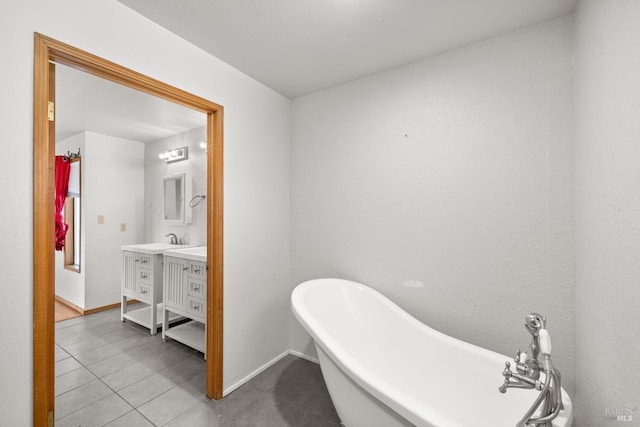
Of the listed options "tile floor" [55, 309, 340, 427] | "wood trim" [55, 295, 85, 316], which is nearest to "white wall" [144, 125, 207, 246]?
"wood trim" [55, 295, 85, 316]

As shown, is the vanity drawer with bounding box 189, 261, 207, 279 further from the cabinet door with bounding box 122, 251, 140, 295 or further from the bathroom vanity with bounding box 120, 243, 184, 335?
the cabinet door with bounding box 122, 251, 140, 295

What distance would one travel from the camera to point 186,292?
8.22ft

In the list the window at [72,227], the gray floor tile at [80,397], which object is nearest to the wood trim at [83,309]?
the window at [72,227]

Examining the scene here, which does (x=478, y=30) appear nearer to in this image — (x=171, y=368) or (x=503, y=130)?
(x=503, y=130)

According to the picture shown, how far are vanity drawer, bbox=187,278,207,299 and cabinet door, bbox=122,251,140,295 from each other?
3.55 feet

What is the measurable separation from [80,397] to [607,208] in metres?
3.25

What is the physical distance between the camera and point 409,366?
5.15 ft

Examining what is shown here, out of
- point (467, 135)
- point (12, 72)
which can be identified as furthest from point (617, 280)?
point (12, 72)

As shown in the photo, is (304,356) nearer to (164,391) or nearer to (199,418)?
(199,418)

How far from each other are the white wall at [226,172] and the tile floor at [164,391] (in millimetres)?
236

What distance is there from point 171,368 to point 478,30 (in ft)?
11.0

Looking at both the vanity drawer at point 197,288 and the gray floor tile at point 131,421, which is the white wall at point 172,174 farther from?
the gray floor tile at point 131,421

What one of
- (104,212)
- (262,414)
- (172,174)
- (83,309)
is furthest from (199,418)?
(104,212)

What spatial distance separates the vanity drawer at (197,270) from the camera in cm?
235
